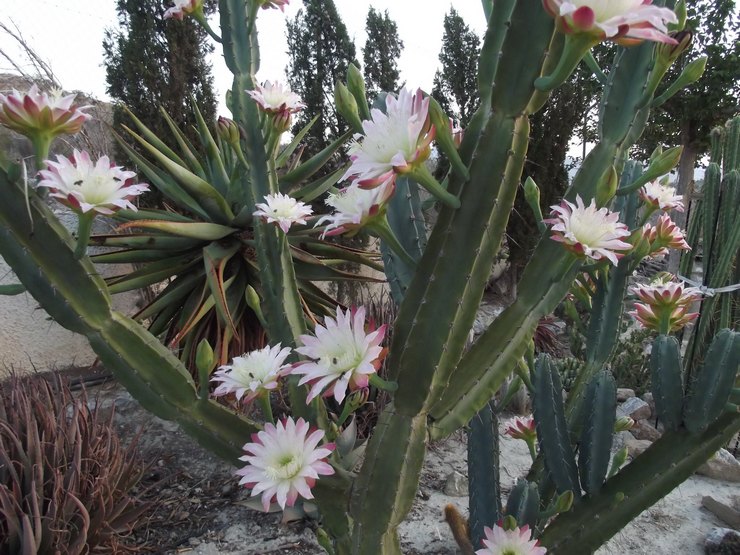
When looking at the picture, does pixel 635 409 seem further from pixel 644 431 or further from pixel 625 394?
pixel 625 394

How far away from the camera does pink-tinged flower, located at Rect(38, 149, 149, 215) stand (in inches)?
29.8

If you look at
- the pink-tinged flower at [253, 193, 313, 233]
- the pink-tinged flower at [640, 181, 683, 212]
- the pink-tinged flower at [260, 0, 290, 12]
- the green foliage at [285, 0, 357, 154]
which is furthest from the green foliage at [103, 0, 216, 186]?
the pink-tinged flower at [640, 181, 683, 212]

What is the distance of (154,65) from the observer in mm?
4594

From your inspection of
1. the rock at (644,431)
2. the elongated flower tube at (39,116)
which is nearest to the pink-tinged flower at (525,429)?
the elongated flower tube at (39,116)

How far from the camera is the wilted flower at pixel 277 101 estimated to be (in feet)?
3.90

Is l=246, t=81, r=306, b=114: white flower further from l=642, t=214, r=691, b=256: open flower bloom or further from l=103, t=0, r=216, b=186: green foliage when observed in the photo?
l=103, t=0, r=216, b=186: green foliage

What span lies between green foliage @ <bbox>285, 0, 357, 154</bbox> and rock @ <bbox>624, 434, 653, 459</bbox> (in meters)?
4.36

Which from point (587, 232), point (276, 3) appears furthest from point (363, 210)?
point (276, 3)

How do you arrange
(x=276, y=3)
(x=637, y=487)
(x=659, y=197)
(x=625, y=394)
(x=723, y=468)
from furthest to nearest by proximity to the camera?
(x=625, y=394) → (x=723, y=468) → (x=276, y=3) → (x=659, y=197) → (x=637, y=487)

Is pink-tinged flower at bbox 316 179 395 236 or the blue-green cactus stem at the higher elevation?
pink-tinged flower at bbox 316 179 395 236

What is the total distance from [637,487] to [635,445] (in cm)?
166

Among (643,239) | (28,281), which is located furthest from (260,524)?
(643,239)

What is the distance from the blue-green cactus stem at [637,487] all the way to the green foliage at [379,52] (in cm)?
590

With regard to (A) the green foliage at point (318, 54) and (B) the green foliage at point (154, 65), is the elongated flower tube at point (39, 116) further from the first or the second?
(A) the green foliage at point (318, 54)
